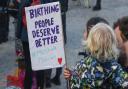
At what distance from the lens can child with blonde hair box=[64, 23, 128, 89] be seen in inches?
155

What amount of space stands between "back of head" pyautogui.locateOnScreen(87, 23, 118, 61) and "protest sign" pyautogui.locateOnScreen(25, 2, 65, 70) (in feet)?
4.65

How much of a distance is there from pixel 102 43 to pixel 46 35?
5.74 feet

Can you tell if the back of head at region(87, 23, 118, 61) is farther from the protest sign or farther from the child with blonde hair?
the protest sign

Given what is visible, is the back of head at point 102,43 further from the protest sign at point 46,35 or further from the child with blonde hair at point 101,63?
the protest sign at point 46,35

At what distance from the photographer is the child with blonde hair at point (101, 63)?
3945 mm

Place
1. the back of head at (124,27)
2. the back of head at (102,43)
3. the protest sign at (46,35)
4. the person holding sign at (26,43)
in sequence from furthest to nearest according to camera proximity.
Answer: the person holding sign at (26,43)
the protest sign at (46,35)
the back of head at (124,27)
the back of head at (102,43)

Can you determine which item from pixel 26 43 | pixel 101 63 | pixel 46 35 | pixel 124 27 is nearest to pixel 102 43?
pixel 101 63

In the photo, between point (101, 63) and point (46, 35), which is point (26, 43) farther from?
point (101, 63)

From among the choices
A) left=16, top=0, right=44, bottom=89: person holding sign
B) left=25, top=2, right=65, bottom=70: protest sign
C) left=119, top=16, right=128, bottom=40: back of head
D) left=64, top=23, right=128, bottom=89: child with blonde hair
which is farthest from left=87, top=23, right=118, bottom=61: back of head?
left=16, top=0, right=44, bottom=89: person holding sign

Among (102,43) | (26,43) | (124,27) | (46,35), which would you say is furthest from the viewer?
(26,43)

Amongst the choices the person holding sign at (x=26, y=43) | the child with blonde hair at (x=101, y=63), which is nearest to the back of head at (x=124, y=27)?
the child with blonde hair at (x=101, y=63)

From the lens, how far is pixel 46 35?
18.4 ft

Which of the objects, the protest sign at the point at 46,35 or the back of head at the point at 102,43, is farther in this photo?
the protest sign at the point at 46,35

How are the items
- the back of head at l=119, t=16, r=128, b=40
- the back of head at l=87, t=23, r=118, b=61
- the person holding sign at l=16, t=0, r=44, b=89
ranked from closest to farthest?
the back of head at l=87, t=23, r=118, b=61, the back of head at l=119, t=16, r=128, b=40, the person holding sign at l=16, t=0, r=44, b=89
